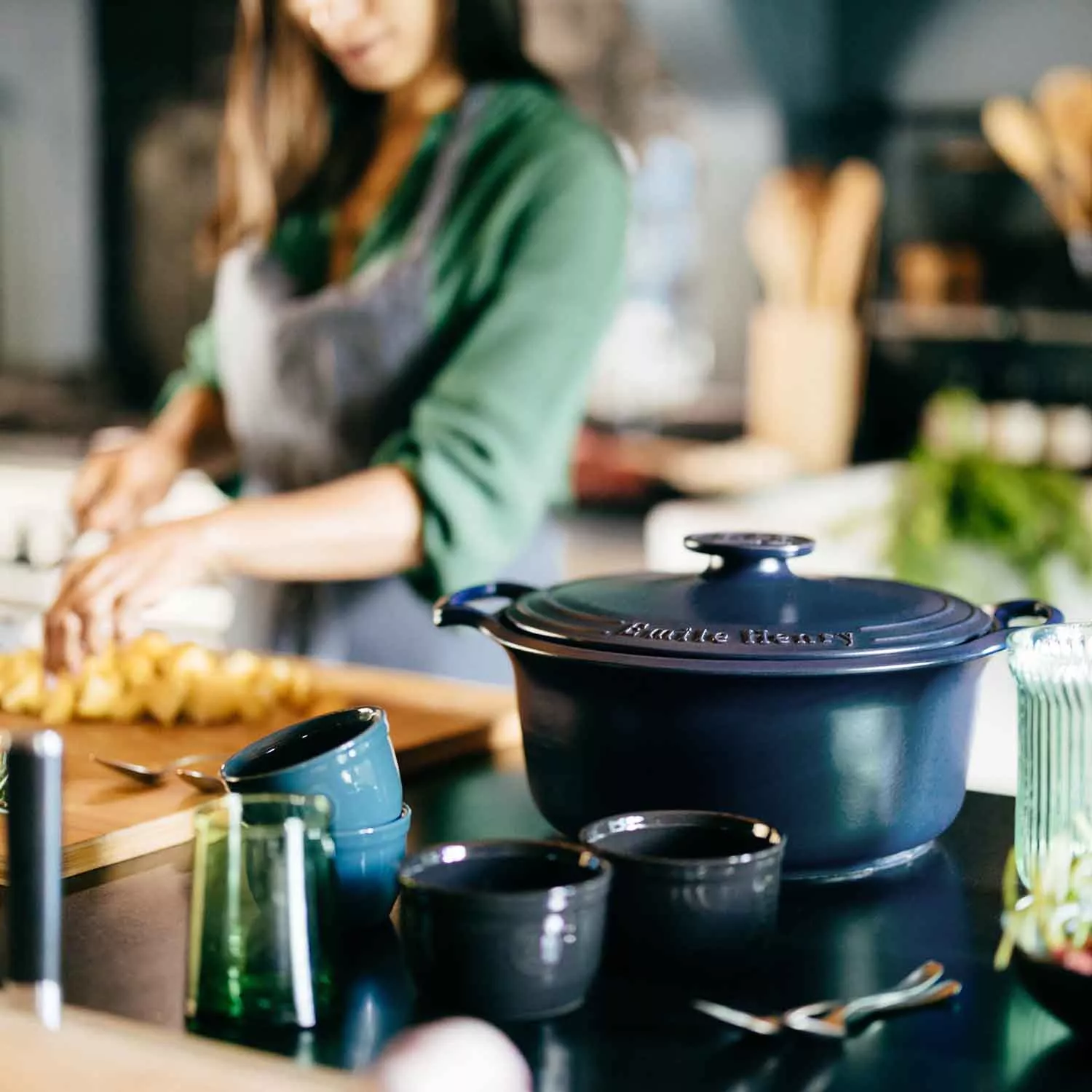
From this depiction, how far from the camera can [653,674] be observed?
854mm

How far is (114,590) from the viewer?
1562 millimetres

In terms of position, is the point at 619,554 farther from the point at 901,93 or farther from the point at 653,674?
the point at 653,674

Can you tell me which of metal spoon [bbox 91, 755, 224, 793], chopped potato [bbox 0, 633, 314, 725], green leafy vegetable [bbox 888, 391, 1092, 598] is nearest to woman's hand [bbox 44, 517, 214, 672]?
chopped potato [bbox 0, 633, 314, 725]

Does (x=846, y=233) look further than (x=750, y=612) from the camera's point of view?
Yes

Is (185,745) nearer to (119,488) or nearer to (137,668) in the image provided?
(137,668)

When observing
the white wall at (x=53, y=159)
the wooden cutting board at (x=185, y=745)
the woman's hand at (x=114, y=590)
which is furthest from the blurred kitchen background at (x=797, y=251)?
the wooden cutting board at (x=185, y=745)

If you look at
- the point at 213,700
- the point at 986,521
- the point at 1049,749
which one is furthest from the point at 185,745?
the point at 986,521

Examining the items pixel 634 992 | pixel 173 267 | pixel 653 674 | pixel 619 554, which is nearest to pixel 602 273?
pixel 619 554

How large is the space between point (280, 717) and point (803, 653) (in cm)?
69

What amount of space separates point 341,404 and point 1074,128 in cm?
162

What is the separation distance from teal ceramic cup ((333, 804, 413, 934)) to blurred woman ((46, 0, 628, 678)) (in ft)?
3.27

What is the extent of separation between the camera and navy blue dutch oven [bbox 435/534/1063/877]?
33.8 inches

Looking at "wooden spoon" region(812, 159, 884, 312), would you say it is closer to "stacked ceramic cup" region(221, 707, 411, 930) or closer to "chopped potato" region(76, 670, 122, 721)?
"chopped potato" region(76, 670, 122, 721)

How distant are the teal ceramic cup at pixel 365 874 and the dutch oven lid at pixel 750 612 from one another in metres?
0.16
